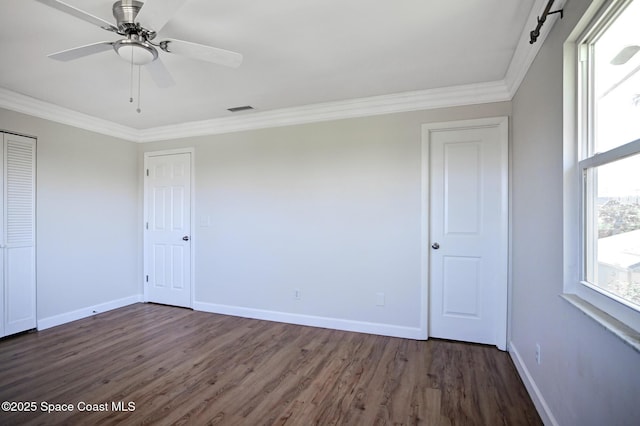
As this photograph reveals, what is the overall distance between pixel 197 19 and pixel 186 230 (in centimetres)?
290

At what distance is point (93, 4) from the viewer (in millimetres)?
1803

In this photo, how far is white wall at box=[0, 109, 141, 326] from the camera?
350cm

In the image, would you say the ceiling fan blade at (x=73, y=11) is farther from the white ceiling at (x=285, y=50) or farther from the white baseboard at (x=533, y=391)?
the white baseboard at (x=533, y=391)

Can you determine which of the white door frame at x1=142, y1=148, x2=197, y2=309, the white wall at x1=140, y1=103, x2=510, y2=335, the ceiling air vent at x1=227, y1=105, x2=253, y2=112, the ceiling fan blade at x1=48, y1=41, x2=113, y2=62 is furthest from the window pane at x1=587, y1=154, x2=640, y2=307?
the white door frame at x1=142, y1=148, x2=197, y2=309

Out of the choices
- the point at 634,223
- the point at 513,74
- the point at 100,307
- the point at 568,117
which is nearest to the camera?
the point at 634,223

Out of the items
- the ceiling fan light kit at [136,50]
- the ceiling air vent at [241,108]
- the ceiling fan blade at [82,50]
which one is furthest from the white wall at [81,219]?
the ceiling fan light kit at [136,50]

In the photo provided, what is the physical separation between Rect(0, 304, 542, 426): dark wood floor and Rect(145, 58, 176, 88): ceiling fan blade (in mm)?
2234

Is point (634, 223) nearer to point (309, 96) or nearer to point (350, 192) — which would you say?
point (350, 192)

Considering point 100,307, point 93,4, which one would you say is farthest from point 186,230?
point 93,4

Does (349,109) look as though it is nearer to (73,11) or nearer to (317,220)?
(317,220)

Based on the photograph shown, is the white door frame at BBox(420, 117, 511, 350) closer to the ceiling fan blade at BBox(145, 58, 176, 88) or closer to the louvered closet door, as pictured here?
the ceiling fan blade at BBox(145, 58, 176, 88)

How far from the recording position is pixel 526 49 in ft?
7.16

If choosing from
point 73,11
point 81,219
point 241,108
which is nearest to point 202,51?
point 73,11

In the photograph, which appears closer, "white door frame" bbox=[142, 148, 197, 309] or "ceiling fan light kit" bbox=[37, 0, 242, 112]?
"ceiling fan light kit" bbox=[37, 0, 242, 112]
